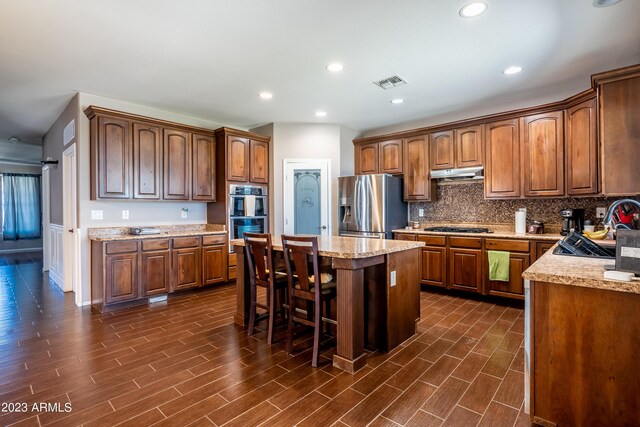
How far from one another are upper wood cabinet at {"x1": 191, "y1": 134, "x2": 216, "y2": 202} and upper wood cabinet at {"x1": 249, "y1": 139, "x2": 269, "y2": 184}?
1.92 ft

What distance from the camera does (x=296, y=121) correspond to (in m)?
5.43

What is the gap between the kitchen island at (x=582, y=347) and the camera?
1.46 meters

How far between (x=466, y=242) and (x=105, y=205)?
4.83 m

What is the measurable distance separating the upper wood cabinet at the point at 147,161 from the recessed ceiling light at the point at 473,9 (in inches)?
156

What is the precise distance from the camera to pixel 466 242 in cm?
422

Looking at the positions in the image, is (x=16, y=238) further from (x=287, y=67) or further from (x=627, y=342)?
(x=627, y=342)

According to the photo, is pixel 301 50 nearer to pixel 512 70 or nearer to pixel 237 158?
pixel 512 70

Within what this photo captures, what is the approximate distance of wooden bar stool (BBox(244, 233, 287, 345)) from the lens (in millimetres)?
2775

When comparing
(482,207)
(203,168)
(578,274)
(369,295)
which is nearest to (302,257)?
(369,295)

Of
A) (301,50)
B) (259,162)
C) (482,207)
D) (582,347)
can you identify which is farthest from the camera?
(259,162)

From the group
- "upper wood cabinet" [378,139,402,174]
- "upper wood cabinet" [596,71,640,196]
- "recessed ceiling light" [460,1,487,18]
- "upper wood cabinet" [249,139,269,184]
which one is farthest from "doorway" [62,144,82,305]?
"upper wood cabinet" [596,71,640,196]

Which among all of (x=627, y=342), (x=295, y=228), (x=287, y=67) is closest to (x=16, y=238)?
(x=295, y=228)

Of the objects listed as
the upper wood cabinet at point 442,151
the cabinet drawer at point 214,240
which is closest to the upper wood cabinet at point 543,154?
the upper wood cabinet at point 442,151

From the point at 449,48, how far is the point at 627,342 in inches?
103
